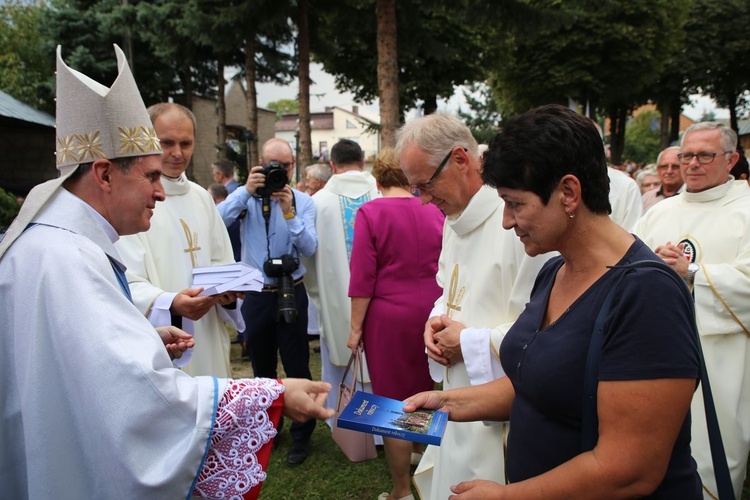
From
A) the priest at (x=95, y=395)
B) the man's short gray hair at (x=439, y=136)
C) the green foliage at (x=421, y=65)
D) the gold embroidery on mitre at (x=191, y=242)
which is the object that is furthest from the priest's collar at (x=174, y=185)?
the green foliage at (x=421, y=65)

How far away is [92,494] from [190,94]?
2372 centimetres

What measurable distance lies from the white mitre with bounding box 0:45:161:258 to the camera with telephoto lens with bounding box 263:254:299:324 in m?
2.29

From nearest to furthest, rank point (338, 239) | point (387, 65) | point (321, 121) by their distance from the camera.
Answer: point (338, 239), point (387, 65), point (321, 121)

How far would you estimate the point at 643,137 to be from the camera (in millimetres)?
70438

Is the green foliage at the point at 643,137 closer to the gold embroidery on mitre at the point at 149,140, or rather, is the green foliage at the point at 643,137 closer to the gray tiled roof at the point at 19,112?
the gray tiled roof at the point at 19,112

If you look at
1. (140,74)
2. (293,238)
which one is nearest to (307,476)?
(293,238)

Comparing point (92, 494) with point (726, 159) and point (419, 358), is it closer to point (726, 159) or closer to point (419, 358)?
point (419, 358)

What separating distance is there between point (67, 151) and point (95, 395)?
0.81m

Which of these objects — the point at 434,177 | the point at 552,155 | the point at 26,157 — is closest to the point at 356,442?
the point at 434,177

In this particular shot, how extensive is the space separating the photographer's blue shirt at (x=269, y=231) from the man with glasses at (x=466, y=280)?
1.94 m

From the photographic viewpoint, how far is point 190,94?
23078mm

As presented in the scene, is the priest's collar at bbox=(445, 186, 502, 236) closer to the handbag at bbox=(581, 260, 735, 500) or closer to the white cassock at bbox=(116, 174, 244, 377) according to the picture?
the handbag at bbox=(581, 260, 735, 500)

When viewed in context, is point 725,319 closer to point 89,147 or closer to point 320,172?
point 89,147

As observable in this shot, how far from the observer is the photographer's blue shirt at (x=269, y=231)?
14.9 ft
